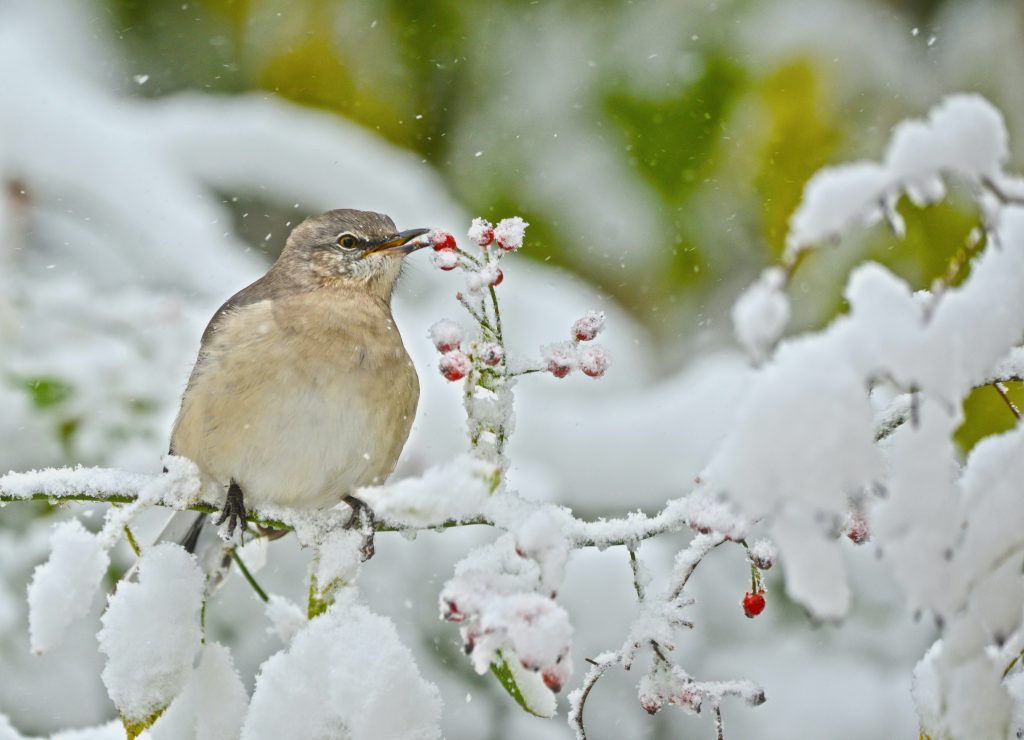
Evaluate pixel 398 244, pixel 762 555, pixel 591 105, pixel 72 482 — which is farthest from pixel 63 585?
pixel 591 105

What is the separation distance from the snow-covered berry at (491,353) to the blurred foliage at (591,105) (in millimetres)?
2820

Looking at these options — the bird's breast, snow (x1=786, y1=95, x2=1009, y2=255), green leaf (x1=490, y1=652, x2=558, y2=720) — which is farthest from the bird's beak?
snow (x1=786, y1=95, x2=1009, y2=255)

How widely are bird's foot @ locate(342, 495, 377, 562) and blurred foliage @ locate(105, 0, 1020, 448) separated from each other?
254 cm

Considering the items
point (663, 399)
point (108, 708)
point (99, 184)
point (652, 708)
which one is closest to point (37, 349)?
point (99, 184)

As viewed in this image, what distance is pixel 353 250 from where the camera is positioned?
2768mm

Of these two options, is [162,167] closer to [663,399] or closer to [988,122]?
[663,399]

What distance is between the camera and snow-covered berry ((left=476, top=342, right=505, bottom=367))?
1.50 metres

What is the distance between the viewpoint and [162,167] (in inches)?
179

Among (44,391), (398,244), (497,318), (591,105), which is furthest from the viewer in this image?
(591,105)

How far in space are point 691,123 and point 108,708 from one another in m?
3.20

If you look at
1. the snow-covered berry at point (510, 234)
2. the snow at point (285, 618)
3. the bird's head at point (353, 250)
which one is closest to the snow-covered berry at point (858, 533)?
the snow-covered berry at point (510, 234)

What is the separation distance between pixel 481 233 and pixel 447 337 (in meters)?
0.16

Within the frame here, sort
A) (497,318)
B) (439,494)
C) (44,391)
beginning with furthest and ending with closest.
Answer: (44,391)
(497,318)
(439,494)

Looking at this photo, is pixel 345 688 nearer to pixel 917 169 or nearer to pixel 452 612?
pixel 452 612
